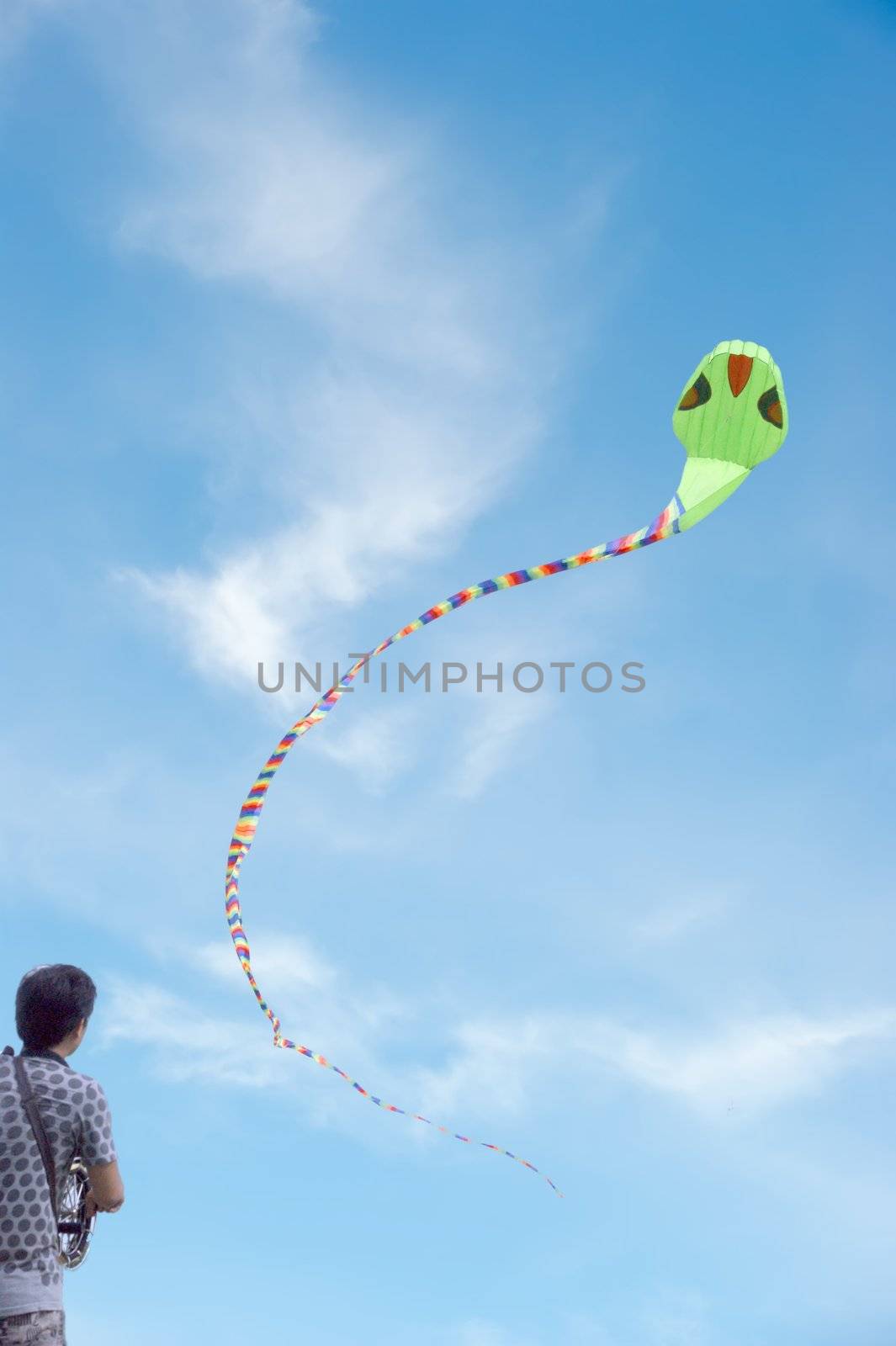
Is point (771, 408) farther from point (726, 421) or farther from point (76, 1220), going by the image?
point (76, 1220)

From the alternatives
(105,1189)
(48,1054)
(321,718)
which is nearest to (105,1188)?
(105,1189)

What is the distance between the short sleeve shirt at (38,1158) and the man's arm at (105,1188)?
0.03 meters

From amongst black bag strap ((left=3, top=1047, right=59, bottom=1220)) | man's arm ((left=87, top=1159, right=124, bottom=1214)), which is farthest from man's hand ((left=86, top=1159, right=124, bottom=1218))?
black bag strap ((left=3, top=1047, right=59, bottom=1220))

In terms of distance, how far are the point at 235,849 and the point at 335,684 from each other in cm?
189

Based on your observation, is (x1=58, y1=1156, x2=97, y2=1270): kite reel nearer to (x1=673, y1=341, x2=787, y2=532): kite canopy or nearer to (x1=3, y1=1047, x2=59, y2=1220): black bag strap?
(x1=3, y1=1047, x2=59, y2=1220): black bag strap

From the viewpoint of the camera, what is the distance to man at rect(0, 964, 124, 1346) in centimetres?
445

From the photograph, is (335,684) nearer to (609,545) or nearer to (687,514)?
(609,545)

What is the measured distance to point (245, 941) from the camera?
12.0m

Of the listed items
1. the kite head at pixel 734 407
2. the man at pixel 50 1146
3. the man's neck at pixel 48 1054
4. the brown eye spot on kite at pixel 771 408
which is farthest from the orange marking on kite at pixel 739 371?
the man's neck at pixel 48 1054

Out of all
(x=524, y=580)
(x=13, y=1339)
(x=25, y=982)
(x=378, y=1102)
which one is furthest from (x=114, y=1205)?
(x=524, y=580)

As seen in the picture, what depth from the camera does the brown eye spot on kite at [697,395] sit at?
14.3 m

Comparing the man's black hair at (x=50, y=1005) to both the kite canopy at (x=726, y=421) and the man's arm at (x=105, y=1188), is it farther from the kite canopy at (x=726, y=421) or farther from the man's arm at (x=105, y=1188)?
the kite canopy at (x=726, y=421)

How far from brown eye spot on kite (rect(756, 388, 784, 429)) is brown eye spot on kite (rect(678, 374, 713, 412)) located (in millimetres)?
588

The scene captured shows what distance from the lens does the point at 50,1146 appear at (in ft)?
15.1
